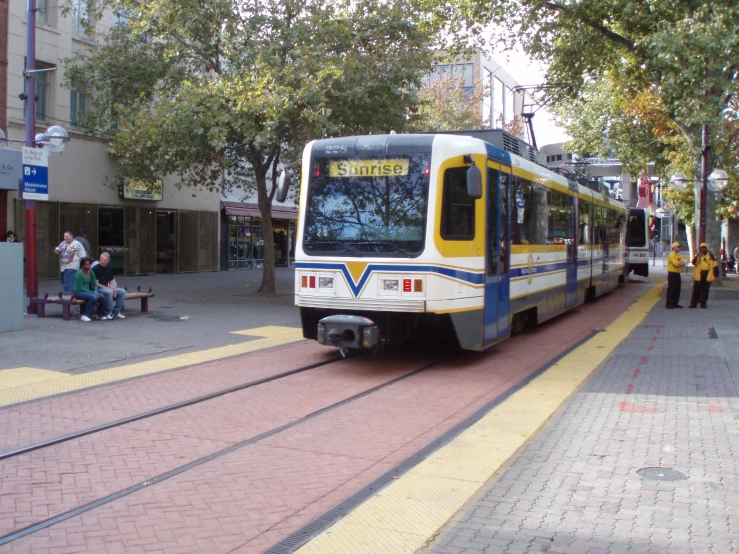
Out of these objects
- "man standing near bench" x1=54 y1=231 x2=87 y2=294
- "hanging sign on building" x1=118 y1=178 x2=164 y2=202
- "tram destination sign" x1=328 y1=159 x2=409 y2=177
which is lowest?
"man standing near bench" x1=54 y1=231 x2=87 y2=294

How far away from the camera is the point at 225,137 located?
16.6m

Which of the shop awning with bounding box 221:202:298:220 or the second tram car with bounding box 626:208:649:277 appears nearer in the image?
the second tram car with bounding box 626:208:649:277

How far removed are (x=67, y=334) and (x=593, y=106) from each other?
84.9ft

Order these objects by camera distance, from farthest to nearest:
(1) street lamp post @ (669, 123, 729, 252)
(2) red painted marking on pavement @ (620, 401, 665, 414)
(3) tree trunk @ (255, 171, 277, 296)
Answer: (1) street lamp post @ (669, 123, 729, 252) → (3) tree trunk @ (255, 171, 277, 296) → (2) red painted marking on pavement @ (620, 401, 665, 414)

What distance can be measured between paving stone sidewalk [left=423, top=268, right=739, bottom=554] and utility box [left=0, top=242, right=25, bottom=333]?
30.2ft

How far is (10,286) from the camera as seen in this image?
40.4 ft

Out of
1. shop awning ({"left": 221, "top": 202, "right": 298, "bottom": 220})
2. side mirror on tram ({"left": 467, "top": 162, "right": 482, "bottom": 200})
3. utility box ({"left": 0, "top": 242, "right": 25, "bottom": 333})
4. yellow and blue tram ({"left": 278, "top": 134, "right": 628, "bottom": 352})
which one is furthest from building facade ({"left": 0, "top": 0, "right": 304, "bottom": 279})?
side mirror on tram ({"left": 467, "top": 162, "right": 482, "bottom": 200})

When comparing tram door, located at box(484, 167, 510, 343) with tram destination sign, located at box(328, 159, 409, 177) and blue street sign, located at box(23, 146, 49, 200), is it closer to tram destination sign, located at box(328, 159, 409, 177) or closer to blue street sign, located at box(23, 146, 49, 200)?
tram destination sign, located at box(328, 159, 409, 177)

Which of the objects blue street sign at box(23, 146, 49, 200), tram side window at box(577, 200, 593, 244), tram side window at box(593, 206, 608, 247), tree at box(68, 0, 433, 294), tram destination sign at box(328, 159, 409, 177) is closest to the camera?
tram destination sign at box(328, 159, 409, 177)

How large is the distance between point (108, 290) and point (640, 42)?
15.8 m

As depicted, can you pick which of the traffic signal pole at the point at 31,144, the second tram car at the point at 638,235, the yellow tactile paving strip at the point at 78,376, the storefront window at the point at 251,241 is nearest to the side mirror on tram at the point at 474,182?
the yellow tactile paving strip at the point at 78,376

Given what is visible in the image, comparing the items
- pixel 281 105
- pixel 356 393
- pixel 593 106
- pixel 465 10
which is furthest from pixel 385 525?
pixel 593 106

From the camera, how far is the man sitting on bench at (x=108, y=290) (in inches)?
563

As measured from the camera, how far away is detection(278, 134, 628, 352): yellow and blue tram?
9.25m
